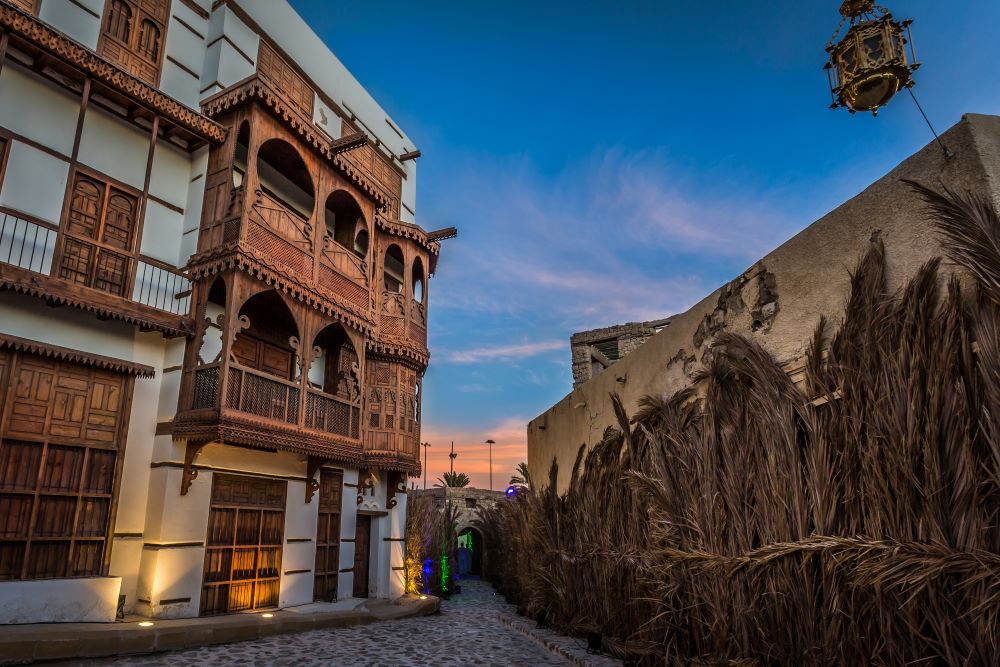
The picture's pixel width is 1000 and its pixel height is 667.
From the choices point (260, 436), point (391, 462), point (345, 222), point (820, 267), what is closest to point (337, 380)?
point (391, 462)

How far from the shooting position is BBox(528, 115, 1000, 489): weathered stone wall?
384 cm

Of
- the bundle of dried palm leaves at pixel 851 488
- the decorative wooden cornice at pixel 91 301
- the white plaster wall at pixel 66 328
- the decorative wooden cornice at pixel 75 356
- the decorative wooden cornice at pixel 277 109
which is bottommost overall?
the bundle of dried palm leaves at pixel 851 488

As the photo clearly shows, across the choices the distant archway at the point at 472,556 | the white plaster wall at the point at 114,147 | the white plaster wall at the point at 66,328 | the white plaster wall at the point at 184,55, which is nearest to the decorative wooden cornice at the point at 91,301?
the white plaster wall at the point at 66,328

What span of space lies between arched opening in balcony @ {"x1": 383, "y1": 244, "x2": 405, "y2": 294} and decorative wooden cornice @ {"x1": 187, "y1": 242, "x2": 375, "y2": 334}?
137 inches

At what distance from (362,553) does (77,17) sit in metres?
12.1

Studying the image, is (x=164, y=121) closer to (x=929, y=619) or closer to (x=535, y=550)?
(x=535, y=550)

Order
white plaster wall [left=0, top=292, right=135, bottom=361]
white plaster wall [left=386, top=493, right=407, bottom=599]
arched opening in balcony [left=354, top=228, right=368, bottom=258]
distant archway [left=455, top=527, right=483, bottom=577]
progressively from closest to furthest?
white plaster wall [left=0, top=292, right=135, bottom=361] → white plaster wall [left=386, top=493, right=407, bottom=599] → arched opening in balcony [left=354, top=228, right=368, bottom=258] → distant archway [left=455, top=527, right=483, bottom=577]

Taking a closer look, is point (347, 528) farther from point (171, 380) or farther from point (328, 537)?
point (171, 380)

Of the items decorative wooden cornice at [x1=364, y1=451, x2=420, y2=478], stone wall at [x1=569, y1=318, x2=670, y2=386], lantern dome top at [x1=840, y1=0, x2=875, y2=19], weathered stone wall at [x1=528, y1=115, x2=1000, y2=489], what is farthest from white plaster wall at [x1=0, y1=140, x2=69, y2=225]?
stone wall at [x1=569, y1=318, x2=670, y2=386]

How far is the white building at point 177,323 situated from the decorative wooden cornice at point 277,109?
50mm

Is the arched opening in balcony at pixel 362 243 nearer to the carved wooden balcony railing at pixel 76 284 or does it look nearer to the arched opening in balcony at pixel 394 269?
the arched opening in balcony at pixel 394 269

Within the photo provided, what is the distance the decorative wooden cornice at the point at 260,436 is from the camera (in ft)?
31.8

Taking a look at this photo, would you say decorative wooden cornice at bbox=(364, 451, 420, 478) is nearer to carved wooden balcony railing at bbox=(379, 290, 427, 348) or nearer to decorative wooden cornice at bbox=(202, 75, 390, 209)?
carved wooden balcony railing at bbox=(379, 290, 427, 348)

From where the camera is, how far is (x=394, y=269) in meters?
17.1
